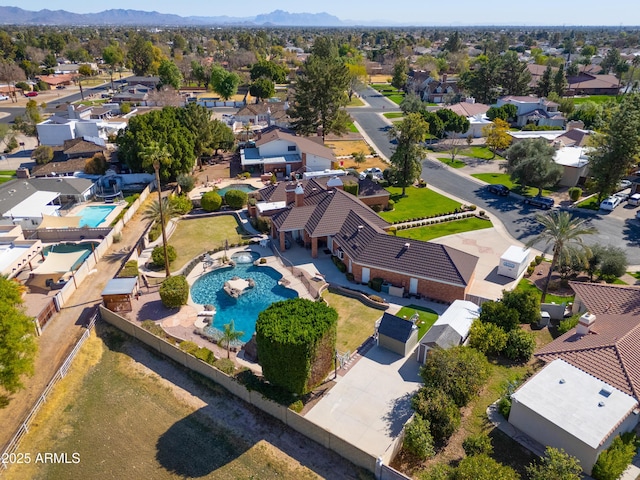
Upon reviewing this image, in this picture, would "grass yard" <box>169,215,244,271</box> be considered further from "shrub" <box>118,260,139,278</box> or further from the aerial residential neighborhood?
"shrub" <box>118,260,139,278</box>

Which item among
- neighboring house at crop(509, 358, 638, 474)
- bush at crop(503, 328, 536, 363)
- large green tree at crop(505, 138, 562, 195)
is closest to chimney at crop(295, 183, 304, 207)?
bush at crop(503, 328, 536, 363)

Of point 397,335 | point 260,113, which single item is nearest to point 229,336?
Result: point 397,335

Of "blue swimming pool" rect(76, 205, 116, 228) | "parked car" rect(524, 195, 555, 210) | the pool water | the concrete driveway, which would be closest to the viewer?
the concrete driveway

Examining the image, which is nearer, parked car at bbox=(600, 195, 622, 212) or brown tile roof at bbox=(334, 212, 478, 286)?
brown tile roof at bbox=(334, 212, 478, 286)

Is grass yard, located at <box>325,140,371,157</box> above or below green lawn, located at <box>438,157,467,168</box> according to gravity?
below

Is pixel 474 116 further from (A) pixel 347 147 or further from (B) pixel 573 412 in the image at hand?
(B) pixel 573 412

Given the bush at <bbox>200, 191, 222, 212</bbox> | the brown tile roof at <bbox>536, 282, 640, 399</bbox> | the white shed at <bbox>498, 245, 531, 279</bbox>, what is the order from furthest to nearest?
the bush at <bbox>200, 191, 222, 212</bbox>, the white shed at <bbox>498, 245, 531, 279</bbox>, the brown tile roof at <bbox>536, 282, 640, 399</bbox>
